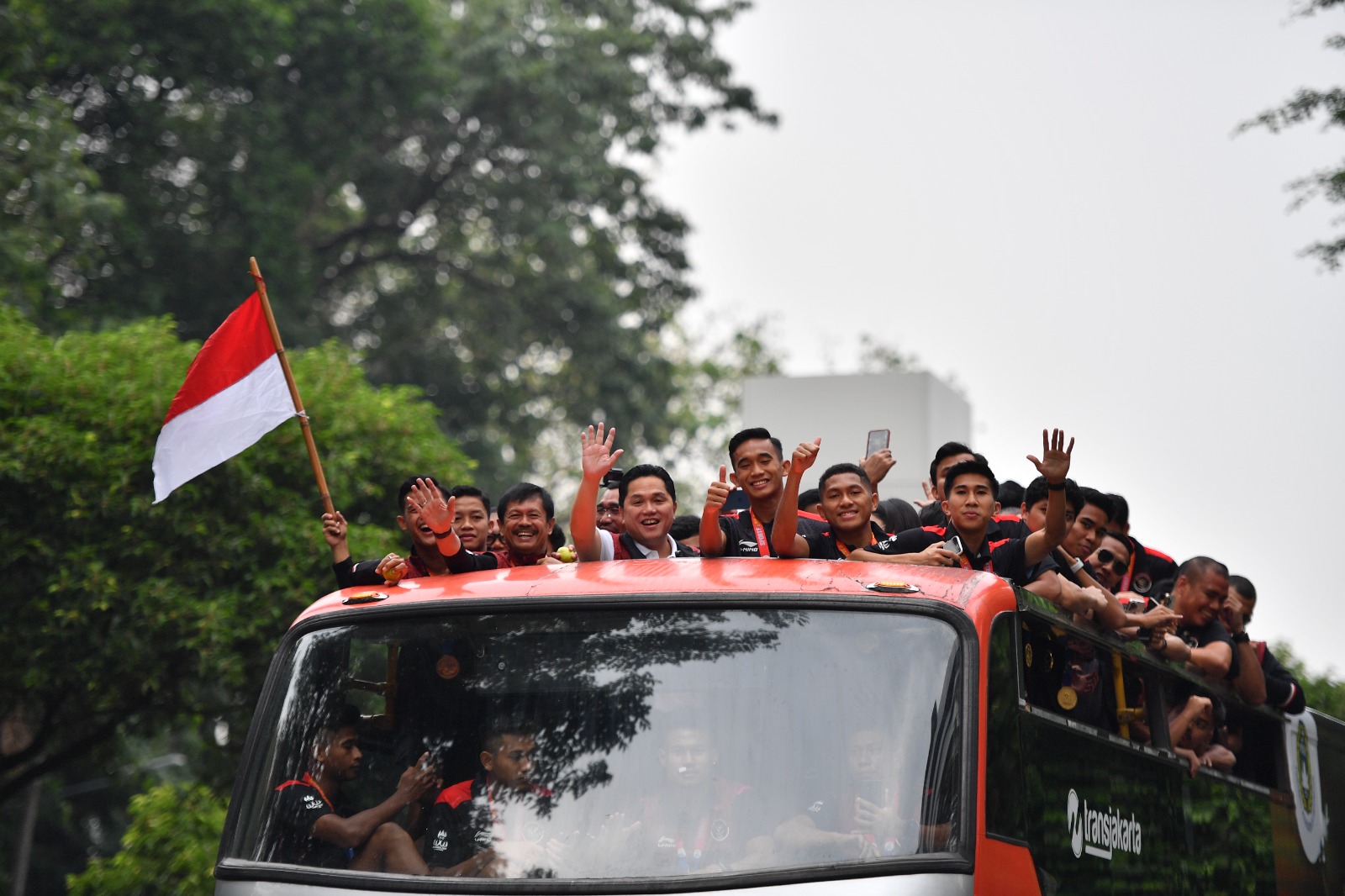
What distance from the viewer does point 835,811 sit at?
4.34 metres

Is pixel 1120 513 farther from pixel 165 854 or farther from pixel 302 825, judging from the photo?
pixel 165 854

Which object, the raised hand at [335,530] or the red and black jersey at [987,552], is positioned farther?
the raised hand at [335,530]

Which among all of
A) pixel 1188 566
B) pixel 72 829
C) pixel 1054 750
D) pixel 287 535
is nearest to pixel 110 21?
pixel 287 535

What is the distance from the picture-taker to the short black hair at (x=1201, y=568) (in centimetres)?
732

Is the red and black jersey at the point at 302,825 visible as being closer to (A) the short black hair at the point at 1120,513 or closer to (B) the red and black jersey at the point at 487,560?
(B) the red and black jersey at the point at 487,560

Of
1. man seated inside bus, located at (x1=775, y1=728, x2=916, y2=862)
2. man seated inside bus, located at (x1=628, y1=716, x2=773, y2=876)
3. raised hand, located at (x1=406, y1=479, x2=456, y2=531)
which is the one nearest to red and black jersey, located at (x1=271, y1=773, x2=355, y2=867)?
man seated inside bus, located at (x1=628, y1=716, x2=773, y2=876)

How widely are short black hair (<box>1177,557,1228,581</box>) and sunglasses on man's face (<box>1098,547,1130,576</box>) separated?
1.11 feet

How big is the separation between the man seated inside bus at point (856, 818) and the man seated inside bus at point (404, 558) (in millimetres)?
1998

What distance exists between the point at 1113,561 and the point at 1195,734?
3.99 feet

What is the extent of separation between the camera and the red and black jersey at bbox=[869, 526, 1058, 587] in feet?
18.6

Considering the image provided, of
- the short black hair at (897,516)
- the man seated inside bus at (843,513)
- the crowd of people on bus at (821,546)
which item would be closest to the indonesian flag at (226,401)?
the crowd of people on bus at (821,546)

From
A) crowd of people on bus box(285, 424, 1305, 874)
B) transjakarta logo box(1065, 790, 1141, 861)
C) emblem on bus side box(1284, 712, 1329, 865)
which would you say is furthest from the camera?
emblem on bus side box(1284, 712, 1329, 865)

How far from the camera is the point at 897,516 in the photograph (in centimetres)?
753

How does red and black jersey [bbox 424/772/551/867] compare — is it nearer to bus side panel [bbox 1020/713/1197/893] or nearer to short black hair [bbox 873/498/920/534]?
bus side panel [bbox 1020/713/1197/893]
